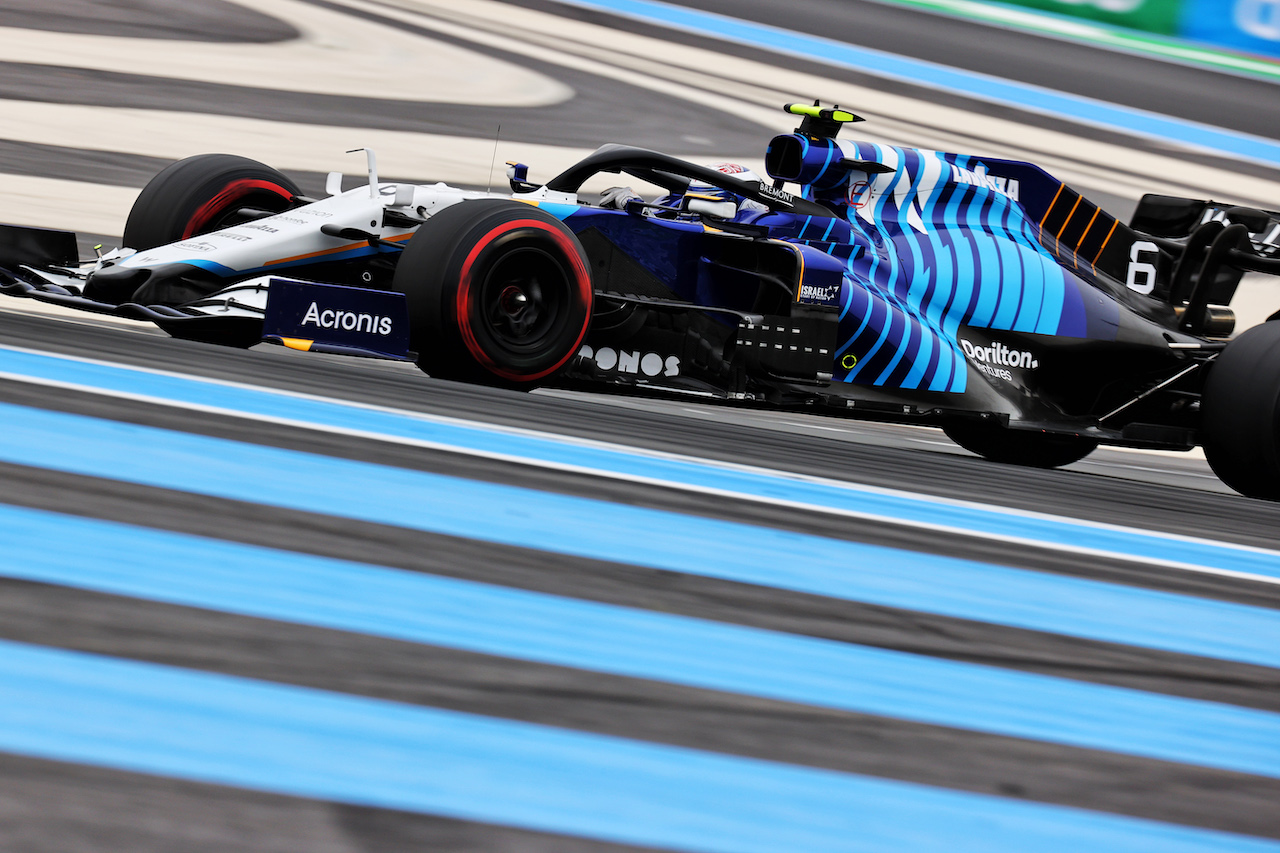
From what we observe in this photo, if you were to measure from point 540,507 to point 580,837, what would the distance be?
136 cm

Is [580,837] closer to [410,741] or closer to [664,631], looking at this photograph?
[410,741]

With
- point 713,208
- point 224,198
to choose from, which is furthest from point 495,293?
point 224,198

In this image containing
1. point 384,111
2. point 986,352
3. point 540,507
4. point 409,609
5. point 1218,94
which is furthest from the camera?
point 1218,94

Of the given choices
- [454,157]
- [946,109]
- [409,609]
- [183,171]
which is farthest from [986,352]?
[946,109]

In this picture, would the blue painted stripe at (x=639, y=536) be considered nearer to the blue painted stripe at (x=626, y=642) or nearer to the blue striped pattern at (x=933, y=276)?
the blue painted stripe at (x=626, y=642)

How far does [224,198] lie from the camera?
219 inches

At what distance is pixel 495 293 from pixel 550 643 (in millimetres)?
2831

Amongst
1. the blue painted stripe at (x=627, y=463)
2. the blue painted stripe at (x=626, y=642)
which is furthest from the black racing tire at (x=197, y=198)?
the blue painted stripe at (x=626, y=642)

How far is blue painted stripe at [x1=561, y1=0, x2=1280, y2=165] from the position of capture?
49.2 feet

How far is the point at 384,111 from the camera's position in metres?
11.2

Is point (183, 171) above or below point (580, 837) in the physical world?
above

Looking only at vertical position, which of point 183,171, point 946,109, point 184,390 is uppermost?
point 946,109

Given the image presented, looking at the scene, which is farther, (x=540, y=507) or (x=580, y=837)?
(x=540, y=507)

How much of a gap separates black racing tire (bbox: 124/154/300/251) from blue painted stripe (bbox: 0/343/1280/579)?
210cm
